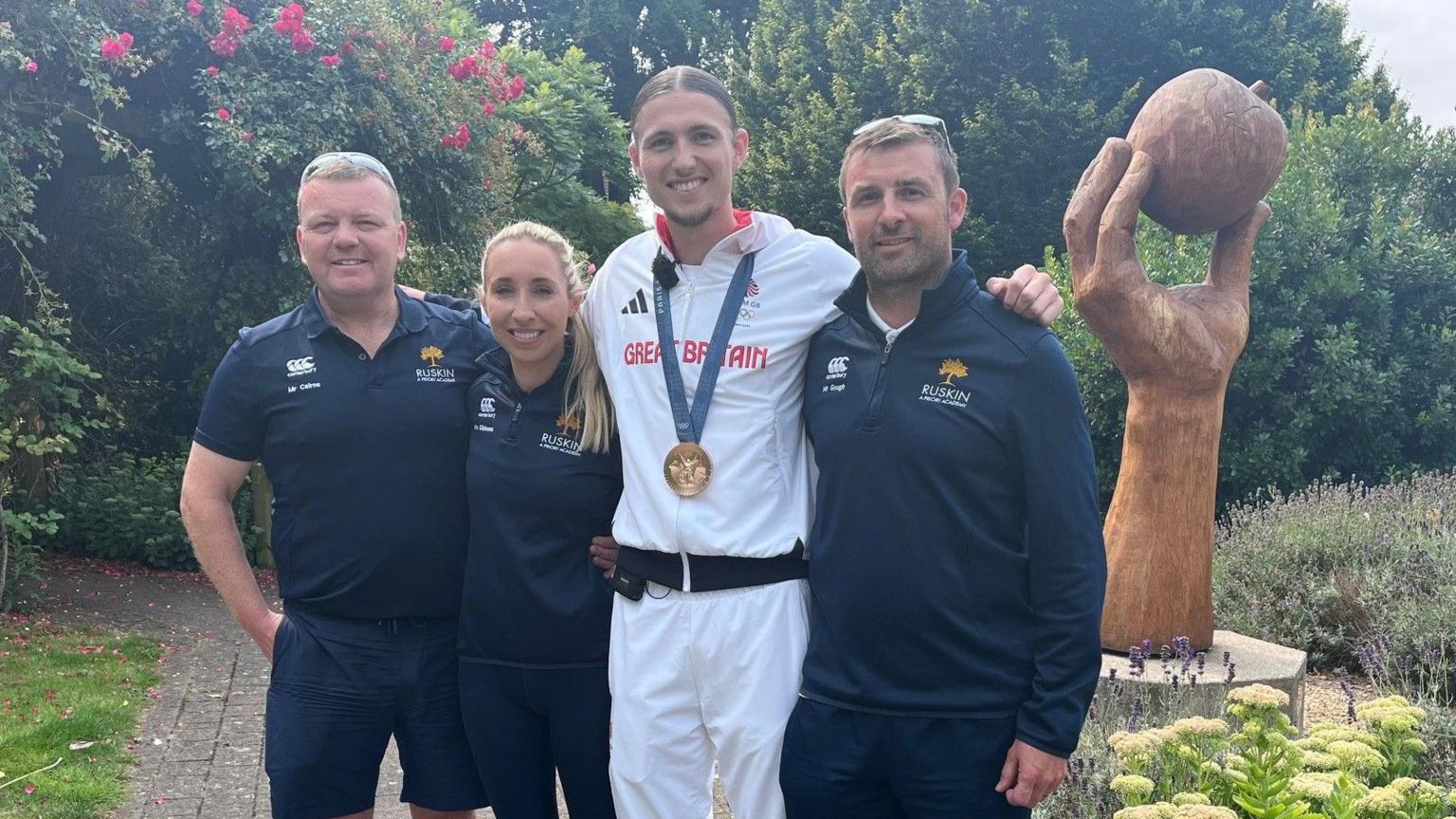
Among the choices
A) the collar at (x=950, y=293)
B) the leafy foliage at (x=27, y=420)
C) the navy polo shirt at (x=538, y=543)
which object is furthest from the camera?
the leafy foliage at (x=27, y=420)

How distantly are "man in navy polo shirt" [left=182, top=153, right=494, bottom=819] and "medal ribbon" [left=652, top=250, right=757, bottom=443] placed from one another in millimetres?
651

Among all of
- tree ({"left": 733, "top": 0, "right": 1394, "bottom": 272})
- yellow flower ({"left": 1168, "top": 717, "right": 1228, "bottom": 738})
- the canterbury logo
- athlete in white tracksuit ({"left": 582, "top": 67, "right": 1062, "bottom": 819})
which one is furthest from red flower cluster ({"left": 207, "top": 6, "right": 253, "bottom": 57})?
tree ({"left": 733, "top": 0, "right": 1394, "bottom": 272})

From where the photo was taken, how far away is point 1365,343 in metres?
10.4

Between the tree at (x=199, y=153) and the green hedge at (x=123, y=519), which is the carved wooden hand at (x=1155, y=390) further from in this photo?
the green hedge at (x=123, y=519)

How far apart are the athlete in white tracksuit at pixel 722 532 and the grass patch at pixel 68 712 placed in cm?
311

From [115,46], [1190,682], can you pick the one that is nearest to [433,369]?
[1190,682]

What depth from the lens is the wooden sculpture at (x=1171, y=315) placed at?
5.30m

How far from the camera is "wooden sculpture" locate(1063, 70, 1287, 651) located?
17.4 ft

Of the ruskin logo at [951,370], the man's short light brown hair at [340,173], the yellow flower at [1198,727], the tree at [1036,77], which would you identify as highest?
the tree at [1036,77]

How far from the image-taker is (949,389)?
260cm

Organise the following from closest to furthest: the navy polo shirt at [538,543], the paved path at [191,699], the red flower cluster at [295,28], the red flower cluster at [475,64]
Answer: the navy polo shirt at [538,543], the paved path at [191,699], the red flower cluster at [295,28], the red flower cluster at [475,64]

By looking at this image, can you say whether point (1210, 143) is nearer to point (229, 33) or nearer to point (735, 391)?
point (735, 391)

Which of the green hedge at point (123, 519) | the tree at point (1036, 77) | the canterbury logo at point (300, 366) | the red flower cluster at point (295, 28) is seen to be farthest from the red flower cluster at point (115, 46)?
the tree at point (1036, 77)

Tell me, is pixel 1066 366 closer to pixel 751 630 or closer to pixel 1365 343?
pixel 751 630
